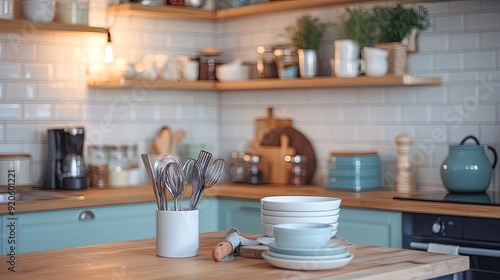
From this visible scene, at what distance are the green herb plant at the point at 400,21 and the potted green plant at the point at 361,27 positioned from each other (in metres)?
0.07

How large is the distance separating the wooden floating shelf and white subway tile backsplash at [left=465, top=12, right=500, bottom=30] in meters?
0.35

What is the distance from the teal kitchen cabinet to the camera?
433 cm

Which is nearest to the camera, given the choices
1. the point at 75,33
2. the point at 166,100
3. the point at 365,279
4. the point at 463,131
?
the point at 365,279

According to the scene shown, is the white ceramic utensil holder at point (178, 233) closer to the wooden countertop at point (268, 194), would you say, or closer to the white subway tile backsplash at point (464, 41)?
the wooden countertop at point (268, 194)

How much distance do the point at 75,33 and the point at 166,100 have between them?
0.84 meters

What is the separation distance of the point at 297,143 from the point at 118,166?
44.7 inches

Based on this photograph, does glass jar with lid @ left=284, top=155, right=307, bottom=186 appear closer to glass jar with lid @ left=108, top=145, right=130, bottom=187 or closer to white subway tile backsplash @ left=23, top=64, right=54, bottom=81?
glass jar with lid @ left=108, top=145, right=130, bottom=187

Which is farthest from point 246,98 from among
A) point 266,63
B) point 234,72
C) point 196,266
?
point 196,266

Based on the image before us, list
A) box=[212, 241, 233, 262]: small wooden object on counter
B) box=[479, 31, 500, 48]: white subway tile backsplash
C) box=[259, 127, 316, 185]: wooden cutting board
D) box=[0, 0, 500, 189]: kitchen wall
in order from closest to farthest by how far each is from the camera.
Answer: box=[212, 241, 233, 262]: small wooden object on counter < box=[479, 31, 500, 48]: white subway tile backsplash < box=[0, 0, 500, 189]: kitchen wall < box=[259, 127, 316, 185]: wooden cutting board

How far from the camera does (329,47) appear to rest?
5.38 metres

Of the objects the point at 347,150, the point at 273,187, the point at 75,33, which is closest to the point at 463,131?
the point at 347,150

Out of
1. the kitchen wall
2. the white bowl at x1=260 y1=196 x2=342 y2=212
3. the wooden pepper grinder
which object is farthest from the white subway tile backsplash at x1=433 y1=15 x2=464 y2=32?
the white bowl at x1=260 y1=196 x2=342 y2=212

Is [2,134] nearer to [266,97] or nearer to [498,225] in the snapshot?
[266,97]

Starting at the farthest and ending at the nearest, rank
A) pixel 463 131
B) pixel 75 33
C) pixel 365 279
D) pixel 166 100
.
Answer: pixel 166 100
pixel 75 33
pixel 463 131
pixel 365 279
